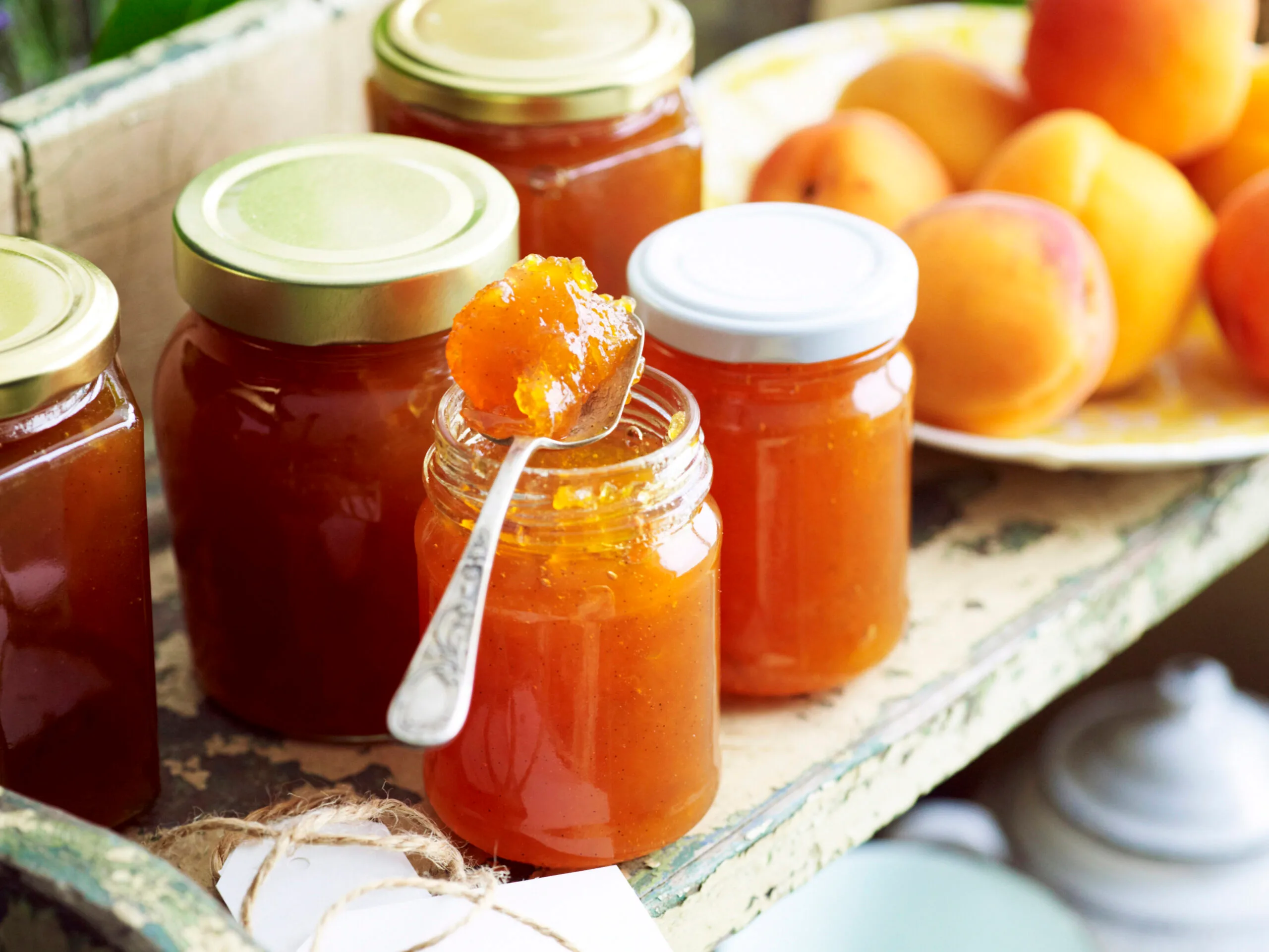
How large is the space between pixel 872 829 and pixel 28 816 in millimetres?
410

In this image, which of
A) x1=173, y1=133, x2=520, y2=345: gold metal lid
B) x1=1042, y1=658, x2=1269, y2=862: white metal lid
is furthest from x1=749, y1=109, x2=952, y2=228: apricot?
x1=1042, y1=658, x2=1269, y2=862: white metal lid

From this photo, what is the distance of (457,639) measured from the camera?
43cm

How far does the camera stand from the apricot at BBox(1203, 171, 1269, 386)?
2.78ft

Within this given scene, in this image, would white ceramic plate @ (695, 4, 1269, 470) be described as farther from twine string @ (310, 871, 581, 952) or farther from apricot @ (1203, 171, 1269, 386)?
twine string @ (310, 871, 581, 952)

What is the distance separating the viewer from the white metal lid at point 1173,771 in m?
1.14

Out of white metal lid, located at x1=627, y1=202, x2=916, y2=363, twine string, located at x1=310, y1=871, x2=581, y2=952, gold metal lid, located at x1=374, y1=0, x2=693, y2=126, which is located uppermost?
gold metal lid, located at x1=374, y1=0, x2=693, y2=126

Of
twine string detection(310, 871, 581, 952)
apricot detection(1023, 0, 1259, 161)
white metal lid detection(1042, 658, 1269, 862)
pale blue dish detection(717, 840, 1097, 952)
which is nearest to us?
twine string detection(310, 871, 581, 952)

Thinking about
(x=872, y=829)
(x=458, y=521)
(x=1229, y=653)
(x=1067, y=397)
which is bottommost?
(x=1229, y=653)

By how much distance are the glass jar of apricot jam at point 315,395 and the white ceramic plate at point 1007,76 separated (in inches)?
14.0

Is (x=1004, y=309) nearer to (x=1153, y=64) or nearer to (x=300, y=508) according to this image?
(x=1153, y=64)

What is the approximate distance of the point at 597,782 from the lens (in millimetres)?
545

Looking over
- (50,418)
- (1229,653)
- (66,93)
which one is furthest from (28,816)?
(1229,653)

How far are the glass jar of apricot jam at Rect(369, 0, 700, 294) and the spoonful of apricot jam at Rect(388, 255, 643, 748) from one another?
0.53ft

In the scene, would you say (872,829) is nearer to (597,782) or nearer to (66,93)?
(597,782)
